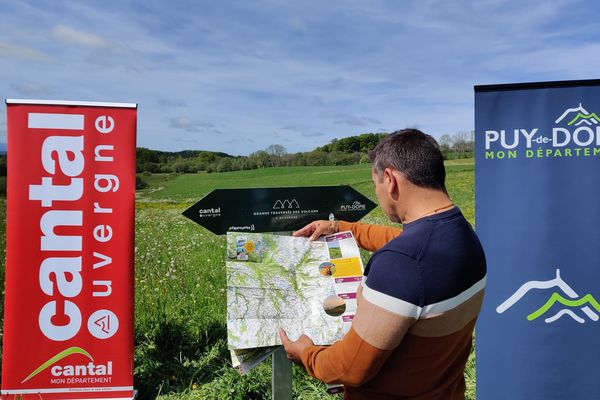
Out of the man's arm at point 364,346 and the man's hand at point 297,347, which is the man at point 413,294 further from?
the man's hand at point 297,347

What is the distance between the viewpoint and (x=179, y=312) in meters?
4.57

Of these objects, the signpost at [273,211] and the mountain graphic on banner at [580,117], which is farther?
the mountain graphic on banner at [580,117]

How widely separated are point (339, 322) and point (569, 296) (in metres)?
1.78

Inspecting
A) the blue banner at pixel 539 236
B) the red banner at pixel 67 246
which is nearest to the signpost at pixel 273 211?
the red banner at pixel 67 246

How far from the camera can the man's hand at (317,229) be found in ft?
8.72

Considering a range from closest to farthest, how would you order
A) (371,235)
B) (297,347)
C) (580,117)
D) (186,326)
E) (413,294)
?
(413,294)
(297,347)
(371,235)
(580,117)
(186,326)

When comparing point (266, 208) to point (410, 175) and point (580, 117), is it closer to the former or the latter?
point (410, 175)

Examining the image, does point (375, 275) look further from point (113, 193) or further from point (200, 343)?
point (200, 343)

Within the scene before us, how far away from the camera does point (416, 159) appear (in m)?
1.66

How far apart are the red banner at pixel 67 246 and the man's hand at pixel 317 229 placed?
1.24m

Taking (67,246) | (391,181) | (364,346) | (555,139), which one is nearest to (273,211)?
(391,181)

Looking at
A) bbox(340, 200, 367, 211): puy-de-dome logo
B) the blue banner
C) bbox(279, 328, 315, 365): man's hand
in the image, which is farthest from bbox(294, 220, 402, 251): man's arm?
the blue banner

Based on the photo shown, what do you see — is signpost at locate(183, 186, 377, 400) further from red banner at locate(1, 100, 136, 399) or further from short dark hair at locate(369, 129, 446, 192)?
short dark hair at locate(369, 129, 446, 192)

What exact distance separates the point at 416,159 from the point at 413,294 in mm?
448
